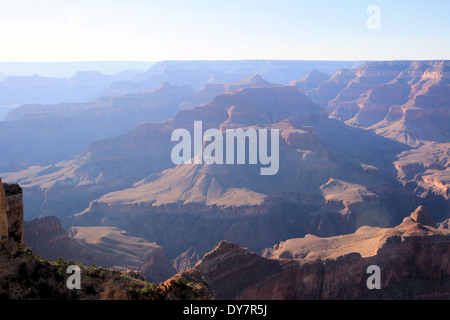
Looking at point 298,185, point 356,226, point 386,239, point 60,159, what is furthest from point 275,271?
point 60,159

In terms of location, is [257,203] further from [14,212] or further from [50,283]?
[50,283]

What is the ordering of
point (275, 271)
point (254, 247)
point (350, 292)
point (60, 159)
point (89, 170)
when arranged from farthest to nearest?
1. point (60, 159)
2. point (89, 170)
3. point (254, 247)
4. point (350, 292)
5. point (275, 271)

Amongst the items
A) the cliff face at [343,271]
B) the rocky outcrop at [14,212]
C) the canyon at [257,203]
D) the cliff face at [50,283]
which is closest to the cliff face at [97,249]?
the canyon at [257,203]

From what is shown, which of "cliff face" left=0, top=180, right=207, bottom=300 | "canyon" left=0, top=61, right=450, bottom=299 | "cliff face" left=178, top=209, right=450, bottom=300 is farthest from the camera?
"canyon" left=0, top=61, right=450, bottom=299

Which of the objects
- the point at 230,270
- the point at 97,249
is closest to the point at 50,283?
the point at 230,270

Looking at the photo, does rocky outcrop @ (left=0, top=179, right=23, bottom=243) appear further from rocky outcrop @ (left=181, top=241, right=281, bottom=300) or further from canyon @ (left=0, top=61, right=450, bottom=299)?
rocky outcrop @ (left=181, top=241, right=281, bottom=300)

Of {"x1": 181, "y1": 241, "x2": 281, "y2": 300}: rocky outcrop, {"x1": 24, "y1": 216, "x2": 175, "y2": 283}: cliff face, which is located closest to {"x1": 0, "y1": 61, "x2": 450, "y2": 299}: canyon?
{"x1": 181, "y1": 241, "x2": 281, "y2": 300}: rocky outcrop

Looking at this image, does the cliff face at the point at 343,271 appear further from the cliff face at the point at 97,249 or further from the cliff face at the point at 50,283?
the cliff face at the point at 97,249

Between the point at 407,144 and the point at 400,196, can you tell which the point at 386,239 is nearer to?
the point at 400,196
